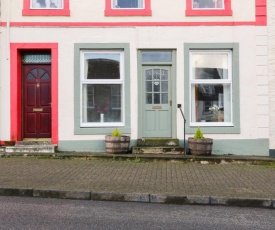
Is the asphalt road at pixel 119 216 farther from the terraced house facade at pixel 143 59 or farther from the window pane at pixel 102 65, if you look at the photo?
the window pane at pixel 102 65

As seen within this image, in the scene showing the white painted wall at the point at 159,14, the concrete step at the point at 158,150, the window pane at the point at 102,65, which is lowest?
the concrete step at the point at 158,150

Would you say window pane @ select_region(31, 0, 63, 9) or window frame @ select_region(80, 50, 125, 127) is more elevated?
window pane @ select_region(31, 0, 63, 9)

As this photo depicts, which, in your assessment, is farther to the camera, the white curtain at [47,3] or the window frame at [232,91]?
the white curtain at [47,3]

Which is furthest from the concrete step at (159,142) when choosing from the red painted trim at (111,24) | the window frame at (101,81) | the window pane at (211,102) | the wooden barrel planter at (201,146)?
the red painted trim at (111,24)

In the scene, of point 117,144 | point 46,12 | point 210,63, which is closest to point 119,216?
point 117,144

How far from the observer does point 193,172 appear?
9.07 metres

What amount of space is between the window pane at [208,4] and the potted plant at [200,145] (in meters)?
4.04

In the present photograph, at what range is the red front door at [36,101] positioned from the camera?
1188 centimetres

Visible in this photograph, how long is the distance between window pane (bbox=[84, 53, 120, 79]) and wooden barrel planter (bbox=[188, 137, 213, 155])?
322 centimetres

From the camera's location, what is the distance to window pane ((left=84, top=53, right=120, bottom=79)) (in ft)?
38.5

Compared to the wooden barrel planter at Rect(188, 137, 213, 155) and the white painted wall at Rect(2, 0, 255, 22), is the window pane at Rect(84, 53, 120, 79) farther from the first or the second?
the wooden barrel planter at Rect(188, 137, 213, 155)

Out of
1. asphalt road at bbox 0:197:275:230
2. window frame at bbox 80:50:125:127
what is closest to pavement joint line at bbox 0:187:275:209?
asphalt road at bbox 0:197:275:230

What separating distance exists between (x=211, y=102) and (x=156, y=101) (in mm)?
1785

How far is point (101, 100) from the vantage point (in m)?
11.8
